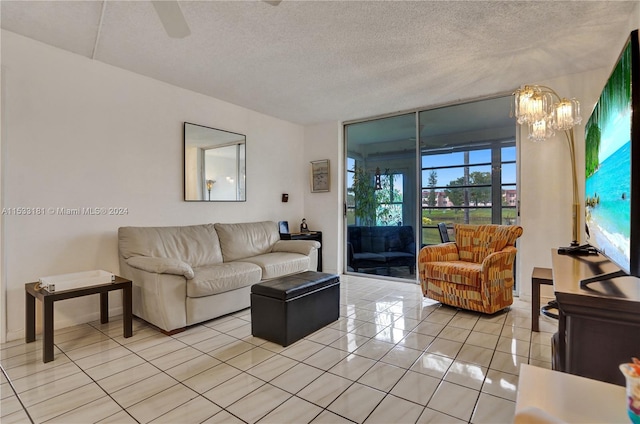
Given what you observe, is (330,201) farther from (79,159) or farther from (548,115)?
(79,159)

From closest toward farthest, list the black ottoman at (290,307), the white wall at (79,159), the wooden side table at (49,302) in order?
the wooden side table at (49,302) → the black ottoman at (290,307) → the white wall at (79,159)

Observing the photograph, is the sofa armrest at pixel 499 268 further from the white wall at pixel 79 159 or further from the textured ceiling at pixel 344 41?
the white wall at pixel 79 159

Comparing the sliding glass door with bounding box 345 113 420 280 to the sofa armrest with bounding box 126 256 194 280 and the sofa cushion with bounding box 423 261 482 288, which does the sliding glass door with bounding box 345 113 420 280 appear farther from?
the sofa armrest with bounding box 126 256 194 280

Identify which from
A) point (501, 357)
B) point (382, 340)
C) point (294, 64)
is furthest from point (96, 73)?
point (501, 357)

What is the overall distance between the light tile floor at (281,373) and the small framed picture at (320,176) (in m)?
2.57

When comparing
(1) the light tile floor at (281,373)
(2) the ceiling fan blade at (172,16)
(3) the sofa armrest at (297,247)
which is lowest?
(1) the light tile floor at (281,373)

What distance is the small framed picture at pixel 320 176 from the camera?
5098 mm

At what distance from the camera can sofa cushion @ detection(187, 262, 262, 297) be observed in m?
2.72

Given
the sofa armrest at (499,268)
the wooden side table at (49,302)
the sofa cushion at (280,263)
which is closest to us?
the wooden side table at (49,302)

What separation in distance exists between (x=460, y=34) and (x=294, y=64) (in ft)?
4.78

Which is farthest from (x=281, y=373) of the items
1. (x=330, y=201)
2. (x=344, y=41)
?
(x=330, y=201)

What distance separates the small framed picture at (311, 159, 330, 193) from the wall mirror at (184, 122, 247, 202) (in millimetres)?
1294

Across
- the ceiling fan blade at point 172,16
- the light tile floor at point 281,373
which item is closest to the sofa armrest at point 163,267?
the light tile floor at point 281,373

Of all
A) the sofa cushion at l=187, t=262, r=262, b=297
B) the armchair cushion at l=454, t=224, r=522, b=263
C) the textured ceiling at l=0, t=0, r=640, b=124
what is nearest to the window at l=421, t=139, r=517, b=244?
the armchair cushion at l=454, t=224, r=522, b=263
